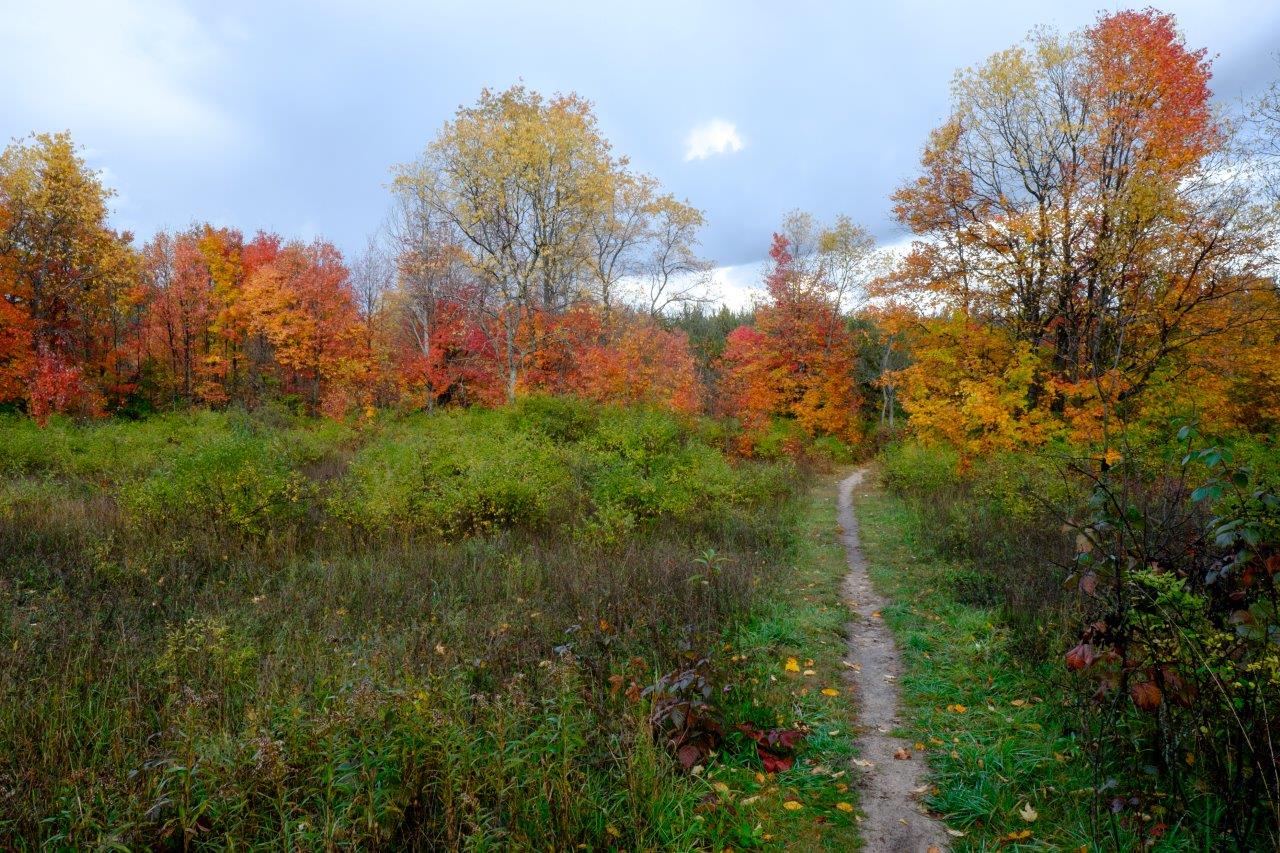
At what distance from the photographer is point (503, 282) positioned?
919 inches

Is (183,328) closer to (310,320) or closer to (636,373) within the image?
(310,320)

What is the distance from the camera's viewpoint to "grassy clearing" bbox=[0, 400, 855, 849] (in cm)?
325

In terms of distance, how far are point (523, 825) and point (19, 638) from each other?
5.52 metres

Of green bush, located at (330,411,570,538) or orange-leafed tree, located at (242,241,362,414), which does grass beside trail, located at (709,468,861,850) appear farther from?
orange-leafed tree, located at (242,241,362,414)

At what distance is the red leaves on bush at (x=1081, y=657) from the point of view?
3219 mm

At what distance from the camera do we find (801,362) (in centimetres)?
2881

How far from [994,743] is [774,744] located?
5.39 feet

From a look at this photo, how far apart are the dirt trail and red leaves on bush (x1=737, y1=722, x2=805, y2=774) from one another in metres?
0.48

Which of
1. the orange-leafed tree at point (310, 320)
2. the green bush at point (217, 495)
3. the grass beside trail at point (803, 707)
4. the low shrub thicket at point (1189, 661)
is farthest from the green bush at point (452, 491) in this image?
the orange-leafed tree at point (310, 320)

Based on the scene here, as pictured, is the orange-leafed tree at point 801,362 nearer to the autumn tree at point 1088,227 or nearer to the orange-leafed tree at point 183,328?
the autumn tree at point 1088,227

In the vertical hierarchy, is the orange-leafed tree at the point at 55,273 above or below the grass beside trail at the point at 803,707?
above

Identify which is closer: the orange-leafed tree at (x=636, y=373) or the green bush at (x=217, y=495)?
the green bush at (x=217, y=495)

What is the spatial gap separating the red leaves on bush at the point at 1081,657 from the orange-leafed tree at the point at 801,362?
2482 centimetres

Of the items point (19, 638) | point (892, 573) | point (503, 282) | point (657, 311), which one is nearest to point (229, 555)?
point (19, 638)
